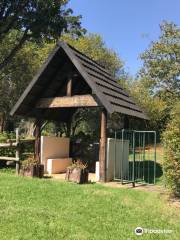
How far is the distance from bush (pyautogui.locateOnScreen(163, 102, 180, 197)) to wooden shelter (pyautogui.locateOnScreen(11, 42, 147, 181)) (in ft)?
9.29

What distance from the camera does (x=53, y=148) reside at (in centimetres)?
1762

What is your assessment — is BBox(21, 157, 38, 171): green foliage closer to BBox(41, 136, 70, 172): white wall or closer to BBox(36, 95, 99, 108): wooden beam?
BBox(41, 136, 70, 172): white wall

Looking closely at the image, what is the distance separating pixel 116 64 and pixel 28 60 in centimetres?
1267

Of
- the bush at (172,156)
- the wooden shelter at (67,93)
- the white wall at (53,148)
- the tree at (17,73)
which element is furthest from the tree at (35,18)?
the bush at (172,156)

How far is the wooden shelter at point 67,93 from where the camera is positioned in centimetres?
1441

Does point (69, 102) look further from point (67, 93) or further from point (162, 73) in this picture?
point (162, 73)

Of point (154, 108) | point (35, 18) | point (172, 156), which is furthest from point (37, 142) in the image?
point (154, 108)

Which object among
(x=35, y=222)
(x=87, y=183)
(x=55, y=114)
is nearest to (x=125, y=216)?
(x=35, y=222)

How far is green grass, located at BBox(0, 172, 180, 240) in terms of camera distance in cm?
794

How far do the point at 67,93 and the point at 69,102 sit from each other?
0.47 metres

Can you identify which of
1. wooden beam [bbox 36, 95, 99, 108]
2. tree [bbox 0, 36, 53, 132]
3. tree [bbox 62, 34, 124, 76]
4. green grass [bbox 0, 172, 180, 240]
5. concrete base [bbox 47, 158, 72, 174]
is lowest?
green grass [bbox 0, 172, 180, 240]

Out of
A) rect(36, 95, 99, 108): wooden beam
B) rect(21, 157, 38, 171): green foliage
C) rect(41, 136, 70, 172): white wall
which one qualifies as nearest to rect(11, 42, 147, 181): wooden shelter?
rect(36, 95, 99, 108): wooden beam

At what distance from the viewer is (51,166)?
16.3 meters

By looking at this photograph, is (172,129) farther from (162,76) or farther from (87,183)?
(162,76)
